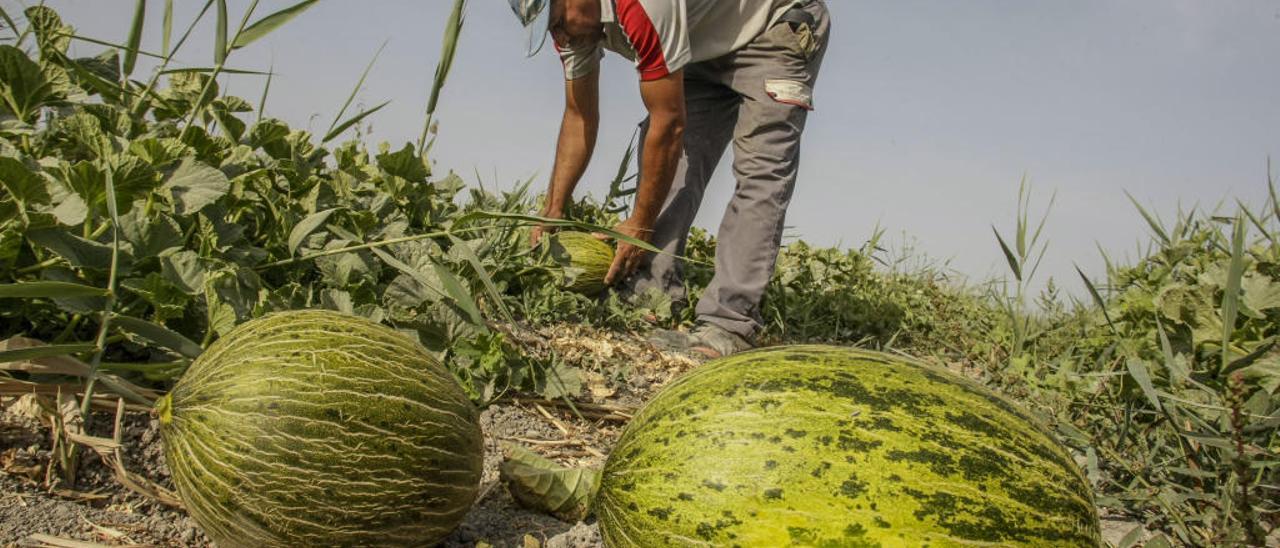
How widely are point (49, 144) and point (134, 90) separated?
0.47m

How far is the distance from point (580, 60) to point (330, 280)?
263cm

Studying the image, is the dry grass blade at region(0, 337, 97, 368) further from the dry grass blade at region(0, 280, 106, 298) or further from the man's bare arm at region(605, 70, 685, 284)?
the man's bare arm at region(605, 70, 685, 284)

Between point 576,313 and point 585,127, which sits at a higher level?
point 585,127

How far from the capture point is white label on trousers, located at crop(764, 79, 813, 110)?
4.94 metres

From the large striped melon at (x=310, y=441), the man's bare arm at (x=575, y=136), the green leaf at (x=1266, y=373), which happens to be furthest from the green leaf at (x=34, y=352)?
the man's bare arm at (x=575, y=136)

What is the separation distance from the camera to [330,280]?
2934 mm

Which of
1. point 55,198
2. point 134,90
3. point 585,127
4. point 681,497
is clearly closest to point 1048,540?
point 681,497

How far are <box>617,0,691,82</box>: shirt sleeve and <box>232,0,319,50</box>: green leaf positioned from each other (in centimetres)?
194

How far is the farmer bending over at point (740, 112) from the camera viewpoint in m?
4.69

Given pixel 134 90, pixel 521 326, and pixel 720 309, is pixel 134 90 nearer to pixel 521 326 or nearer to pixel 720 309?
pixel 521 326

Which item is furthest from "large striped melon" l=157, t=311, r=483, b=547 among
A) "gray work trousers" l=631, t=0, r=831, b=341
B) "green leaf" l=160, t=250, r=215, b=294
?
"gray work trousers" l=631, t=0, r=831, b=341

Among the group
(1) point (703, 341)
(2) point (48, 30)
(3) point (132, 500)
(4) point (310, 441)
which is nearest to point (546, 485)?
(4) point (310, 441)

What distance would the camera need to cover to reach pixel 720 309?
200 inches

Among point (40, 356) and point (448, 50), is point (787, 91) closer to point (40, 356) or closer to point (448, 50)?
point (448, 50)
